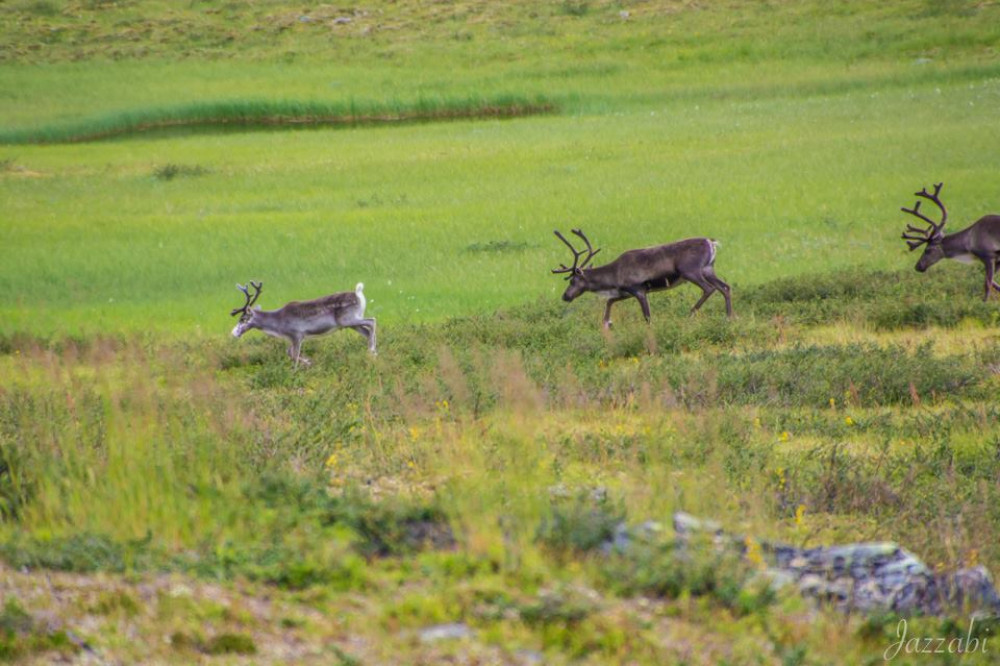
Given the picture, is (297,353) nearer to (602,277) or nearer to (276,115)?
(602,277)

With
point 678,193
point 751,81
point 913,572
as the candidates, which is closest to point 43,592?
point 913,572

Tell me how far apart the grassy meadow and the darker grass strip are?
11 centimetres

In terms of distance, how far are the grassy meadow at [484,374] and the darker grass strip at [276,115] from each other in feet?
0.38

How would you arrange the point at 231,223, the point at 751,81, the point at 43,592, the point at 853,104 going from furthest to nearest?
the point at 751,81
the point at 853,104
the point at 231,223
the point at 43,592

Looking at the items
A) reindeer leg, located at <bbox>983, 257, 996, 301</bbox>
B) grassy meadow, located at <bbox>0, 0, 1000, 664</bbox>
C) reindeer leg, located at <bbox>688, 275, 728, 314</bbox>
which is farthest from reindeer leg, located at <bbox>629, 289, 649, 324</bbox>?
reindeer leg, located at <bbox>983, 257, 996, 301</bbox>

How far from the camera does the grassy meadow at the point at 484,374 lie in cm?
588

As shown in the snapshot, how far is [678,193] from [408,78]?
22547mm

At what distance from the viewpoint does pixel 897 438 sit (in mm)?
9766

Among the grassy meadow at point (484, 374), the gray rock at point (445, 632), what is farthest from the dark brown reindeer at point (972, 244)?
the gray rock at point (445, 632)

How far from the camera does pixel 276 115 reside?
43.3 meters

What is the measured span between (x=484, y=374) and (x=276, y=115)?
34.8 m

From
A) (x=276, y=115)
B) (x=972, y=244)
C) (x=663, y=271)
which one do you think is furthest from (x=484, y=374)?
(x=276, y=115)

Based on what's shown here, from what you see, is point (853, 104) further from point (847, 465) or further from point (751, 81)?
point (847, 465)

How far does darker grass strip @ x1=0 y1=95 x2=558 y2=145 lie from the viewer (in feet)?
139
